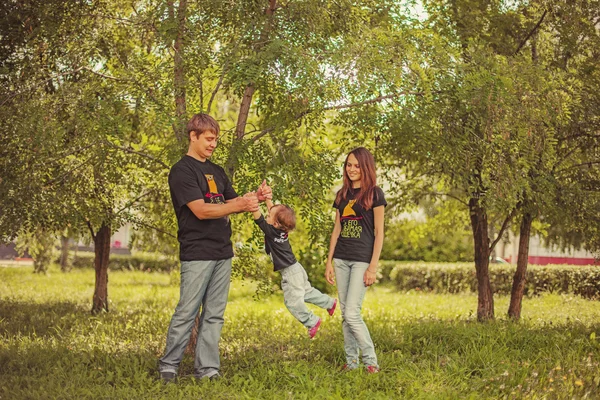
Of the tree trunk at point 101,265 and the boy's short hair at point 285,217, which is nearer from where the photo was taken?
the boy's short hair at point 285,217

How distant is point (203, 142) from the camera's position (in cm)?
529

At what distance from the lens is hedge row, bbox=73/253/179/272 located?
23.2 m

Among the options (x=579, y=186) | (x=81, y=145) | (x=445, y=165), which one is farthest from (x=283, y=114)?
(x=579, y=186)

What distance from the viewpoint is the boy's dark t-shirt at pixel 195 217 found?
5129mm

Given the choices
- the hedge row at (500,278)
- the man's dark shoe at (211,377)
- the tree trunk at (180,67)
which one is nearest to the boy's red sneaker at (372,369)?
the man's dark shoe at (211,377)

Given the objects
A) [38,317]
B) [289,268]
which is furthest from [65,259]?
[289,268]

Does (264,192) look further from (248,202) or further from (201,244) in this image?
(201,244)

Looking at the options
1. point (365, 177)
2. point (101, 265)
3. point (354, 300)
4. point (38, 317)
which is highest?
point (365, 177)

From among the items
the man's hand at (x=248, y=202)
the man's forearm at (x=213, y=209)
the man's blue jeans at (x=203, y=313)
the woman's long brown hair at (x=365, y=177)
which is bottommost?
the man's blue jeans at (x=203, y=313)

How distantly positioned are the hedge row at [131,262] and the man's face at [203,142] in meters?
18.0

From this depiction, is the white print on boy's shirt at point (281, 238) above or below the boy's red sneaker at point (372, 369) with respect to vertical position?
above

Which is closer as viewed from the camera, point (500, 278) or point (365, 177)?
point (365, 177)

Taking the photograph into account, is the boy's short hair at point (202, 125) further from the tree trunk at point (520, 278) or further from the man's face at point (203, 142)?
the tree trunk at point (520, 278)

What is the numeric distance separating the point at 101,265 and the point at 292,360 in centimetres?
569
